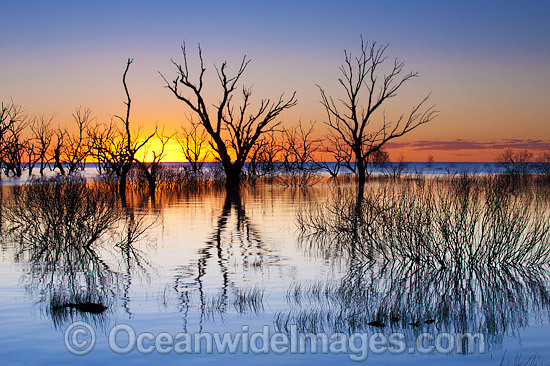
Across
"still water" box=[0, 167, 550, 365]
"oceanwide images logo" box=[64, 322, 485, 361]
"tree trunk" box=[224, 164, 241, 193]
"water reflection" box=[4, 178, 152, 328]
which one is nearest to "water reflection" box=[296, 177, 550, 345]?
"still water" box=[0, 167, 550, 365]

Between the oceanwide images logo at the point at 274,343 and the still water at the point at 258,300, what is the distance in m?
0.02

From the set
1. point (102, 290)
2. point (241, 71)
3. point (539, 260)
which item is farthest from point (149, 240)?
point (241, 71)

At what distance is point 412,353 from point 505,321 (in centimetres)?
161

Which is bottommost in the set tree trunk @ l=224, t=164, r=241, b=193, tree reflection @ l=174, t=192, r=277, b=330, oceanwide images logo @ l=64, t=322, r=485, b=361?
oceanwide images logo @ l=64, t=322, r=485, b=361

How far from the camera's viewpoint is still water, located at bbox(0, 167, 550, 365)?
5.53 metres

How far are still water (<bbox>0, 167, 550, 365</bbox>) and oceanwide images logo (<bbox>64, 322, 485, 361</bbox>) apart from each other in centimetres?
2

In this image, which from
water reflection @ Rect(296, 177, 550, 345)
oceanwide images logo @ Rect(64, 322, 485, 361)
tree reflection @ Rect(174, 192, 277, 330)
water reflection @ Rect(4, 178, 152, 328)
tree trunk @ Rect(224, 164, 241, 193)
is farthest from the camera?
tree trunk @ Rect(224, 164, 241, 193)

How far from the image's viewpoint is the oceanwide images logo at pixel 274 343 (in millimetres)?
5531

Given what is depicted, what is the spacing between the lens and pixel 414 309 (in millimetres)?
6766

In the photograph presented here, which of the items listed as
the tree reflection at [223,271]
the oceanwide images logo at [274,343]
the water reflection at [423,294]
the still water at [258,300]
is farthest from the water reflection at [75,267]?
the water reflection at [423,294]

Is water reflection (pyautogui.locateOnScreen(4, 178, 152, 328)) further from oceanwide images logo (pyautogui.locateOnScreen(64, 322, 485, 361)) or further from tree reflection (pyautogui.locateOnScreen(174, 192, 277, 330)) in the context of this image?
tree reflection (pyautogui.locateOnScreen(174, 192, 277, 330))

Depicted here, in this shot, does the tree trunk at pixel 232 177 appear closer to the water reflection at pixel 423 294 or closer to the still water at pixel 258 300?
the still water at pixel 258 300

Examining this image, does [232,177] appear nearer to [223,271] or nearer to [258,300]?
[223,271]

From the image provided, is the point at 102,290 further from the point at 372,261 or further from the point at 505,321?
the point at 505,321
